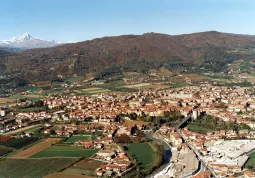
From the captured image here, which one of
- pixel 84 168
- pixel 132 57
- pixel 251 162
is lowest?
pixel 251 162

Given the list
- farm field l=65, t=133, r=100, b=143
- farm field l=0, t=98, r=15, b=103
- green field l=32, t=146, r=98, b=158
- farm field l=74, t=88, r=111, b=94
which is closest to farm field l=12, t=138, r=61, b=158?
green field l=32, t=146, r=98, b=158

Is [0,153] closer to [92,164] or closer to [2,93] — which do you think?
[92,164]

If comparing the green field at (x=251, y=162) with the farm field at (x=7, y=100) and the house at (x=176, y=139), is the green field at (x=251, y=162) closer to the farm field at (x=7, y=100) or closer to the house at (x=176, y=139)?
the house at (x=176, y=139)

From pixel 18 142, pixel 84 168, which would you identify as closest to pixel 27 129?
pixel 18 142

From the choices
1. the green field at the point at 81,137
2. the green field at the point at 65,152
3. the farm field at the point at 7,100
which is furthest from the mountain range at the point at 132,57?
the green field at the point at 65,152

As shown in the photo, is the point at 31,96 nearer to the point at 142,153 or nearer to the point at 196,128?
the point at 196,128
